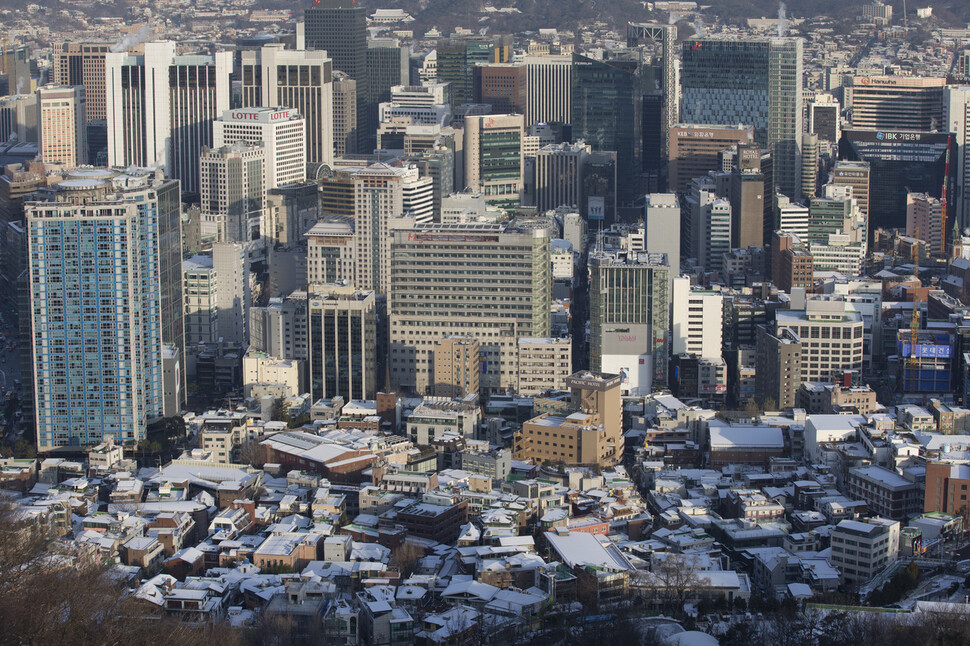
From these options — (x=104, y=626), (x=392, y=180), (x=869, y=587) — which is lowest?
(x=869, y=587)

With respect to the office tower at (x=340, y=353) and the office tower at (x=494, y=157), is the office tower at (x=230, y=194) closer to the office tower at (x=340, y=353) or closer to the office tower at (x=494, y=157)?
the office tower at (x=494, y=157)

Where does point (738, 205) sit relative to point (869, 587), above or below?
above

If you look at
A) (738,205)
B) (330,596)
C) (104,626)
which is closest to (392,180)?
(738,205)

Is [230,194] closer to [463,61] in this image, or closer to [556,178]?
[556,178]

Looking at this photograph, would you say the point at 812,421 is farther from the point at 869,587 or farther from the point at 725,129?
the point at 725,129

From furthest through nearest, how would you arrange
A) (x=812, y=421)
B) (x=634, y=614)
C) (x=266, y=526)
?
(x=812, y=421) < (x=266, y=526) < (x=634, y=614)
